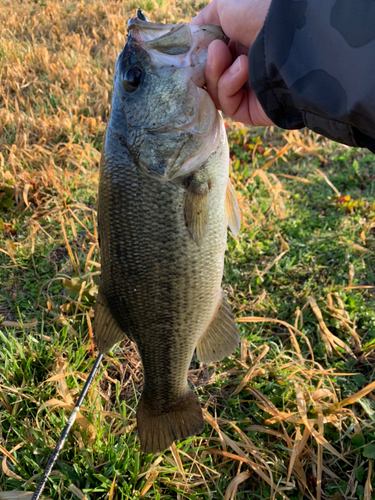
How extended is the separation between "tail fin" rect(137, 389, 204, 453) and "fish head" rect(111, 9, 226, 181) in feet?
3.79

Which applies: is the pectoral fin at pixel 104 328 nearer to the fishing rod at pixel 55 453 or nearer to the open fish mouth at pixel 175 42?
the fishing rod at pixel 55 453

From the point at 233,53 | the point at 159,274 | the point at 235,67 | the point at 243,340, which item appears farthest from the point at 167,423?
the point at 233,53

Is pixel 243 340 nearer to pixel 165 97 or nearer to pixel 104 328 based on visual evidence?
pixel 104 328

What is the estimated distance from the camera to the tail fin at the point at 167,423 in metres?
1.71

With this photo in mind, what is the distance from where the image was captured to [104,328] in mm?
1763

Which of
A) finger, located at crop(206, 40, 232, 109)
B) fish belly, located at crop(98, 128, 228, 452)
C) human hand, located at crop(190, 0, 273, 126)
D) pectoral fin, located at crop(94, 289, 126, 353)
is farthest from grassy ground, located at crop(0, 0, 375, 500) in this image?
finger, located at crop(206, 40, 232, 109)

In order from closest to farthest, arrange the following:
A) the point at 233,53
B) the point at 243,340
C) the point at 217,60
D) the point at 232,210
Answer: the point at 217,60 < the point at 233,53 < the point at 232,210 < the point at 243,340

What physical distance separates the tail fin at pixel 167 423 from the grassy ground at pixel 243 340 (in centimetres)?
18

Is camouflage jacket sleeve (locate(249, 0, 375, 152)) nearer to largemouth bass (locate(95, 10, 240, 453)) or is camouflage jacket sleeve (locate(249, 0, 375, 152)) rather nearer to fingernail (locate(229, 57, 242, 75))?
fingernail (locate(229, 57, 242, 75))

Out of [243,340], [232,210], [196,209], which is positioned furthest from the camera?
[243,340]

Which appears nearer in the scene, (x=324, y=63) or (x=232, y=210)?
(x=324, y=63)

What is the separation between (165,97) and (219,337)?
123 cm

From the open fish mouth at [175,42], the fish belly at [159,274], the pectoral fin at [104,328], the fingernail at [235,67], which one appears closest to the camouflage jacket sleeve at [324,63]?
the fingernail at [235,67]

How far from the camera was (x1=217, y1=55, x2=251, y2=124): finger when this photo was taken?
150 cm
